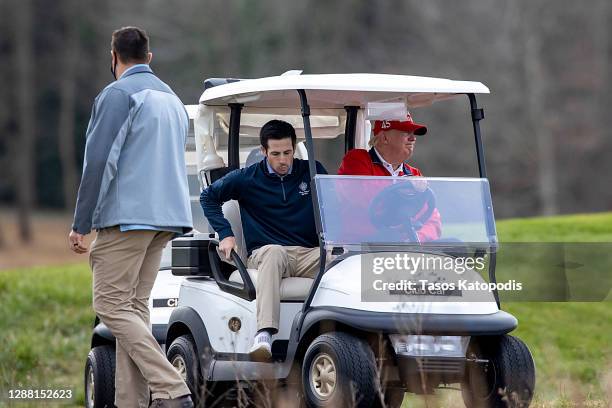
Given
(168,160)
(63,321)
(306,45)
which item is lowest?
(63,321)

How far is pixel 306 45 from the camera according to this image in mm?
37562

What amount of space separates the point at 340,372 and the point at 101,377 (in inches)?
88.8

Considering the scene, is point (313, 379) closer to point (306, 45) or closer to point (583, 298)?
point (583, 298)

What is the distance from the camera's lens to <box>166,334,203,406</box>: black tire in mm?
7551

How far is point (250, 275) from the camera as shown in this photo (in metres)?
7.42

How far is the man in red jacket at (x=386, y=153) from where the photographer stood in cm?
748

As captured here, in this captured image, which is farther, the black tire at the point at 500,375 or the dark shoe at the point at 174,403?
the dark shoe at the point at 174,403

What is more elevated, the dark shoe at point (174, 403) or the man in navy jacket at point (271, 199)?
the man in navy jacket at point (271, 199)

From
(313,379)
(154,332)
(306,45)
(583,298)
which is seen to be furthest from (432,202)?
(306,45)

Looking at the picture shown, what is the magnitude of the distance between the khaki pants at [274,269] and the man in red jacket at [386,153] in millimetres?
538

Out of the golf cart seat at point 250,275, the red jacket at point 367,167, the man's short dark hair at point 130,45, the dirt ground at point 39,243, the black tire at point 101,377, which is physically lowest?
the dirt ground at point 39,243

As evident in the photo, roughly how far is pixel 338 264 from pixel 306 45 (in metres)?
31.1

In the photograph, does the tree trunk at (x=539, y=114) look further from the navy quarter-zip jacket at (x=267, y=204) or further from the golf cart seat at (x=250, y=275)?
the navy quarter-zip jacket at (x=267, y=204)

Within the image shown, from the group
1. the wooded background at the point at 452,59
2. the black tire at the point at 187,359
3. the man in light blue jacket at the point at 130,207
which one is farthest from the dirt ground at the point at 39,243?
the man in light blue jacket at the point at 130,207
